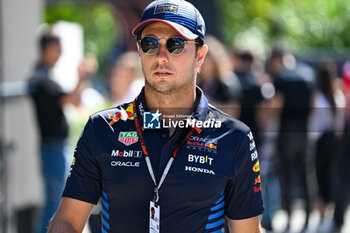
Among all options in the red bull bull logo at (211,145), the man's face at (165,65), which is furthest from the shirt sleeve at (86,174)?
the red bull bull logo at (211,145)

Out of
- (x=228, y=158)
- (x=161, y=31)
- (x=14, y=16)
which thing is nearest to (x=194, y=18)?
(x=161, y=31)

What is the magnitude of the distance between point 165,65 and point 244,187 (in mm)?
556

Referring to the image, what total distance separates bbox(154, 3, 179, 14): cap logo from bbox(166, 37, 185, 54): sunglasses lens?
0.34ft

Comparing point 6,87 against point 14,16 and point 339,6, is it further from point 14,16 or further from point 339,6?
point 339,6

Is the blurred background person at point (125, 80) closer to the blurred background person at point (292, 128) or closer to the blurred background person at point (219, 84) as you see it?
the blurred background person at point (219, 84)

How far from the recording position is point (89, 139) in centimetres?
229

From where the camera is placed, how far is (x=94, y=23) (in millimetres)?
34688

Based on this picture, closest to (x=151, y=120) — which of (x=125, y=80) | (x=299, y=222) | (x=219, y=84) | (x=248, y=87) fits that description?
(x=125, y=80)

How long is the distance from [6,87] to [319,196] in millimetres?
3958

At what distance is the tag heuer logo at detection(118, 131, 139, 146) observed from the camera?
2.29m

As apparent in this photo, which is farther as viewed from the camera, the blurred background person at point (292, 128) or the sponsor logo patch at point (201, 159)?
the blurred background person at point (292, 128)

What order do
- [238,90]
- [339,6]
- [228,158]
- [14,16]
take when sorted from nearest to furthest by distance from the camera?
1. [228,158]
2. [238,90]
3. [14,16]
4. [339,6]

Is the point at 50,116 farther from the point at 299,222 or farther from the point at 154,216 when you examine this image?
the point at 154,216

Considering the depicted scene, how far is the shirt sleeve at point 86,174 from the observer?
89.9 inches
